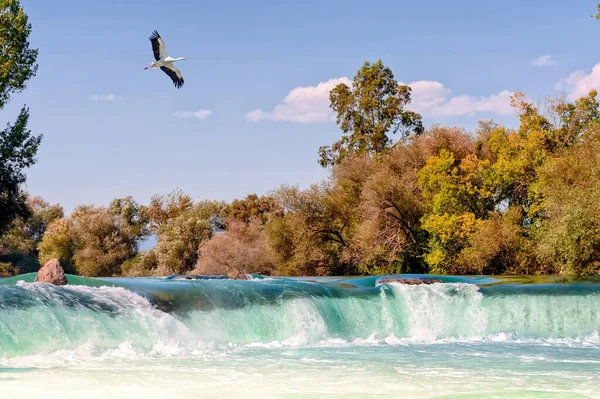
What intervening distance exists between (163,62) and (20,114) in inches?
772

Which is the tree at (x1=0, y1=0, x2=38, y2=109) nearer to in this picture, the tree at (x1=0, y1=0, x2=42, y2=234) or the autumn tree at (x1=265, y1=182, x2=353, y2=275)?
the tree at (x1=0, y1=0, x2=42, y2=234)

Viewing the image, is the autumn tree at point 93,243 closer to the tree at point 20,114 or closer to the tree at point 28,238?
the tree at point 28,238

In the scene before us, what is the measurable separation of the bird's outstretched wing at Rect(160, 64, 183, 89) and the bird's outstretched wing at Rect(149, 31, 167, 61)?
1.58 feet

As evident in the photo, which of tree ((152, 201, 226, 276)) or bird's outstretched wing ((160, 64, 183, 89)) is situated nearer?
bird's outstretched wing ((160, 64, 183, 89))

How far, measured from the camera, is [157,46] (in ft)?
86.0

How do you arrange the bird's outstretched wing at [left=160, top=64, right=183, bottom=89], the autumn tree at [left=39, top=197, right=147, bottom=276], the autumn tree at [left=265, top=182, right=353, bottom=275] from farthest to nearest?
the autumn tree at [left=39, top=197, right=147, bottom=276] < the autumn tree at [left=265, top=182, right=353, bottom=275] < the bird's outstretched wing at [left=160, top=64, right=183, bottom=89]

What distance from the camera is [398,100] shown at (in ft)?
196

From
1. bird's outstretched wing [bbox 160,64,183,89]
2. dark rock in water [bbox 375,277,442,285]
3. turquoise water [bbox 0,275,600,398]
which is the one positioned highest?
bird's outstretched wing [bbox 160,64,183,89]

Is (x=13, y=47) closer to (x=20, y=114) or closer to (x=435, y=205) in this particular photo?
(x=20, y=114)

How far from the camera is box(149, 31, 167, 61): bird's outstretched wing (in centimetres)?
2625

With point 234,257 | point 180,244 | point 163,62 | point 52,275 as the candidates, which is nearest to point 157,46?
point 163,62

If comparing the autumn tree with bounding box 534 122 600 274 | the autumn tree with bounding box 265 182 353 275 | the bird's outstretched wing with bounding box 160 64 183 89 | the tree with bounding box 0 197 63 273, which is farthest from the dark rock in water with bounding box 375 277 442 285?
the tree with bounding box 0 197 63 273

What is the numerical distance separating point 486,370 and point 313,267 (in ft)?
102

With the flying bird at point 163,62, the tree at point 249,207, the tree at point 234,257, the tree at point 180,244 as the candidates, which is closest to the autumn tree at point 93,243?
the tree at point 180,244
